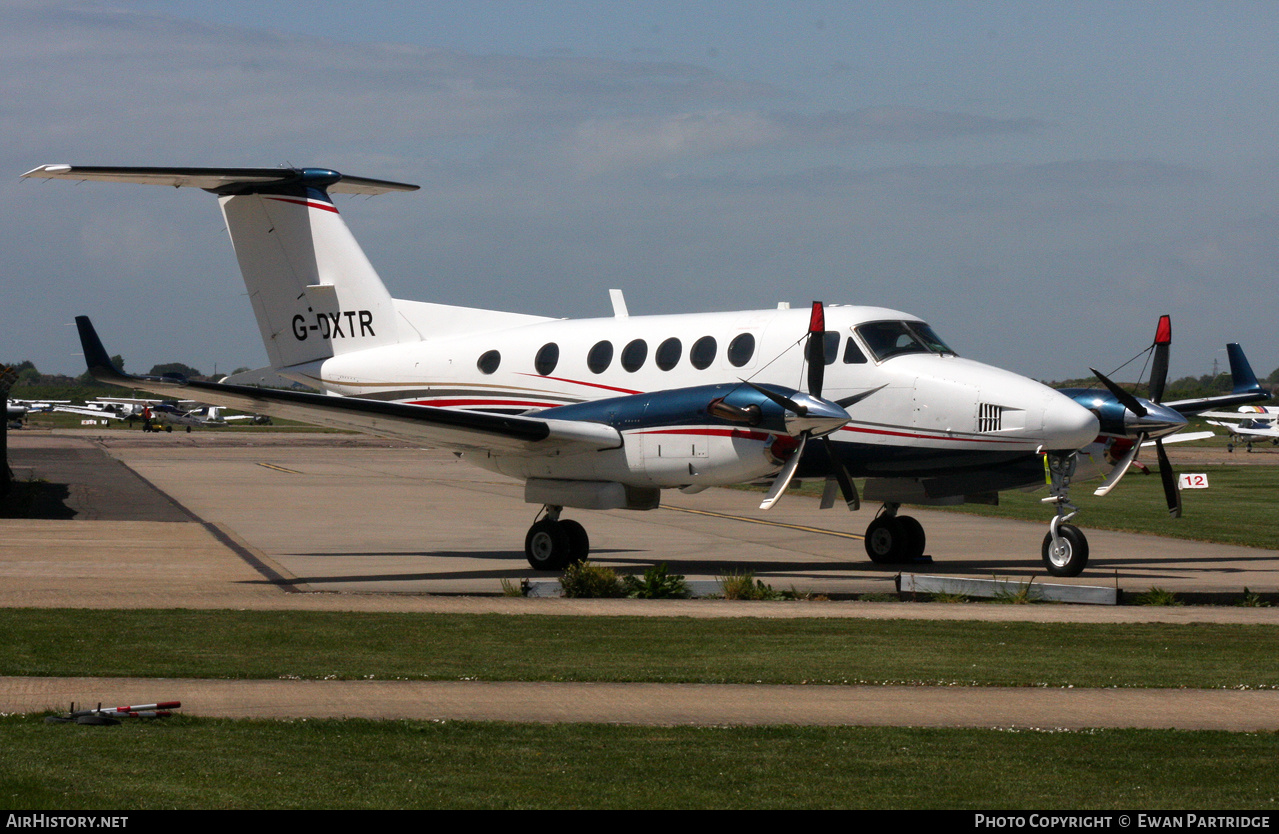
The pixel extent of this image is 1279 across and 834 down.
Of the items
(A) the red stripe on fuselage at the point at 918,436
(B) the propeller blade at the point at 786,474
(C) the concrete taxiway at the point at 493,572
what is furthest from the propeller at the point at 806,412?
(C) the concrete taxiway at the point at 493,572

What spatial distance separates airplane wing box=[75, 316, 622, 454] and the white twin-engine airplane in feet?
0.11

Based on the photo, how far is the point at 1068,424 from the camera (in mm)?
17062

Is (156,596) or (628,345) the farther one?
(628,345)

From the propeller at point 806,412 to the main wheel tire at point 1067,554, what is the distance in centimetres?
268

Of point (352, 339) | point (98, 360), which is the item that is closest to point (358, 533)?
point (352, 339)

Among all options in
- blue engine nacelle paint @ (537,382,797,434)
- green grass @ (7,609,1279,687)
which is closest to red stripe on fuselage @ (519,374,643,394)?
blue engine nacelle paint @ (537,382,797,434)

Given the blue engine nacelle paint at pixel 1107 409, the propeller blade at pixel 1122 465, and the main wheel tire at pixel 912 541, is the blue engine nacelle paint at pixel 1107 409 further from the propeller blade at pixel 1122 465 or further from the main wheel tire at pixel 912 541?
the main wheel tire at pixel 912 541

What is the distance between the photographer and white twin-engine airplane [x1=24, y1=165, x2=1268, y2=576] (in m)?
17.2

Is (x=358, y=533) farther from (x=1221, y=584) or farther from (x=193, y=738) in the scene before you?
(x=193, y=738)

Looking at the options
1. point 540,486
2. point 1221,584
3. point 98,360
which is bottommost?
point 1221,584

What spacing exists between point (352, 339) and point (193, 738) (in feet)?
47.8

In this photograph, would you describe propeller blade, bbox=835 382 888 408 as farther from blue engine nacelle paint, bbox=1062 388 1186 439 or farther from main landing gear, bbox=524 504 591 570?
main landing gear, bbox=524 504 591 570

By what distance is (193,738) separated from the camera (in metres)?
7.64

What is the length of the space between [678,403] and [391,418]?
3.78m
